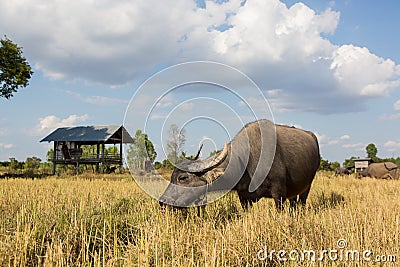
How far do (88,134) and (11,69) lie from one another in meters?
8.03

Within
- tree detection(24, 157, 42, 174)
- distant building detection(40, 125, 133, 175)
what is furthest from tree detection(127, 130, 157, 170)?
tree detection(24, 157, 42, 174)

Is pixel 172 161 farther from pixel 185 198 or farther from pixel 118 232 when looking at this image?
pixel 118 232

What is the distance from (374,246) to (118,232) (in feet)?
10.0

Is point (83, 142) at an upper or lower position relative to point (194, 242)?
upper

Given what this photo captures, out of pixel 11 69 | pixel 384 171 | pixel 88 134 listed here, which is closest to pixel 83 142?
pixel 88 134

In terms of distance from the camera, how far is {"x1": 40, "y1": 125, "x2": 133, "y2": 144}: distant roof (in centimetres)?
2942

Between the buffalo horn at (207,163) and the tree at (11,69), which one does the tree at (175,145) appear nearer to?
the buffalo horn at (207,163)

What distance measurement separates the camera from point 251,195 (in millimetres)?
5863

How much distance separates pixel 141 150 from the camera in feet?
19.5

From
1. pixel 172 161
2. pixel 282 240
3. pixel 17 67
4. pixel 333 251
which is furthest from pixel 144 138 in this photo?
pixel 17 67

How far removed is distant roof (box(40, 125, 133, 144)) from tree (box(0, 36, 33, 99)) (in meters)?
6.10

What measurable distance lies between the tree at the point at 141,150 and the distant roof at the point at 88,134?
22946mm

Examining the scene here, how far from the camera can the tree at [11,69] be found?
83.5 feet

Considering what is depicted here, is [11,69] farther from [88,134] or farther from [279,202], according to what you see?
[279,202]
